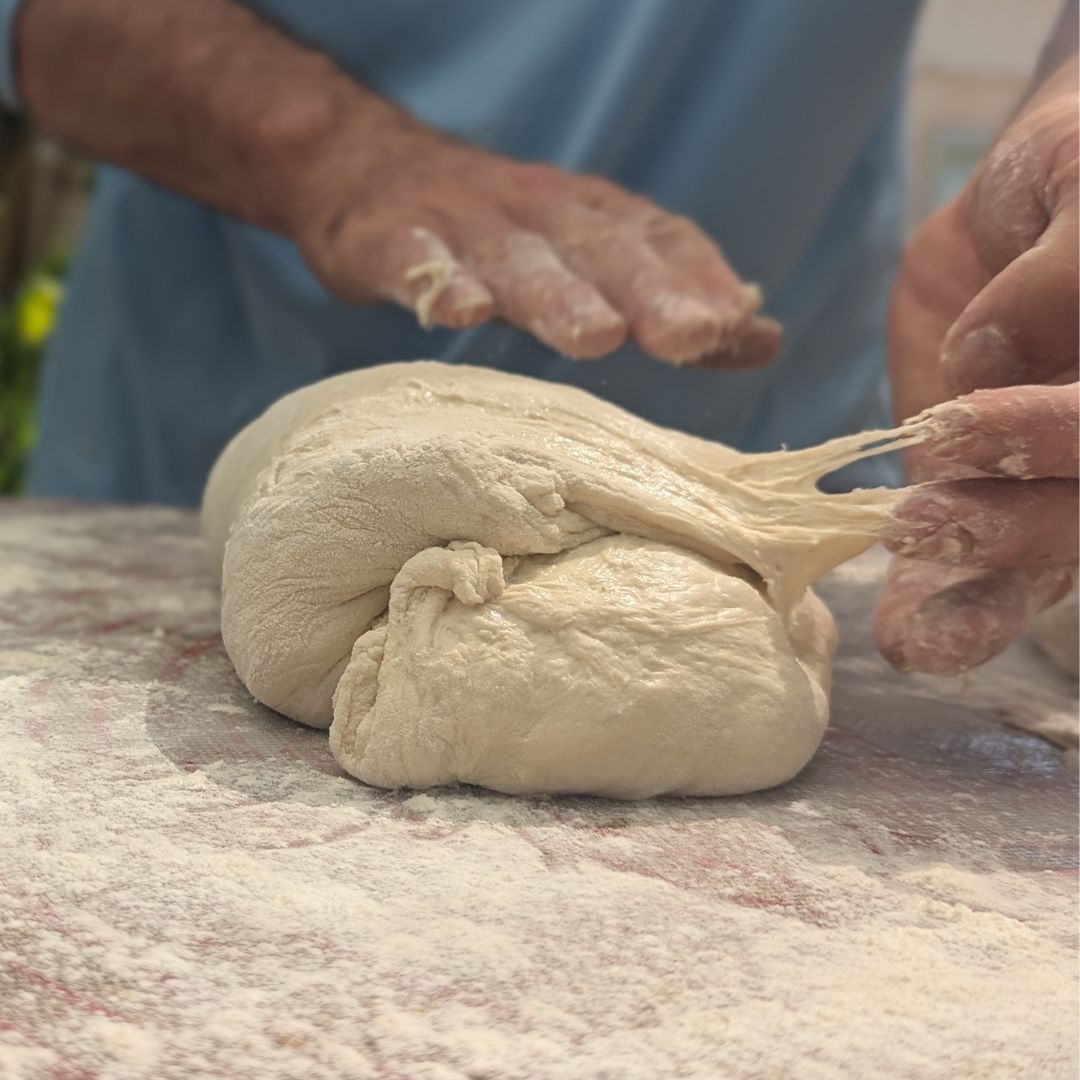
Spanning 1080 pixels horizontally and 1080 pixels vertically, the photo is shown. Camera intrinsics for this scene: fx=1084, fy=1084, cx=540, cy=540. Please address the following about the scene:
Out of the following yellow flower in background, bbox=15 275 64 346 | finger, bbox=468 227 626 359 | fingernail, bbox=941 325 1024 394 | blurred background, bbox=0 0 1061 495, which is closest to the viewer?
fingernail, bbox=941 325 1024 394

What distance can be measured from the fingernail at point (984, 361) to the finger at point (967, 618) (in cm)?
21

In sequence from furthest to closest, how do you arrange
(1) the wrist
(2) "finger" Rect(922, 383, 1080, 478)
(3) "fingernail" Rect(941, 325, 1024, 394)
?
(1) the wrist → (3) "fingernail" Rect(941, 325, 1024, 394) → (2) "finger" Rect(922, 383, 1080, 478)

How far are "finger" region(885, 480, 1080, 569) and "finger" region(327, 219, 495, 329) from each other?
2.23 feet

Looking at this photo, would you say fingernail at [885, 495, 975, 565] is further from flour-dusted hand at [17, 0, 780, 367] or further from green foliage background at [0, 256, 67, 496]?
green foliage background at [0, 256, 67, 496]

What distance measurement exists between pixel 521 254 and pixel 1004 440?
824 mm

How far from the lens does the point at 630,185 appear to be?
2318 millimetres

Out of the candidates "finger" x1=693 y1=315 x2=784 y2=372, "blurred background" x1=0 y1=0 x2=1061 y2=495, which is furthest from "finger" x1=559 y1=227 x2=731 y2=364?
"blurred background" x1=0 y1=0 x2=1061 y2=495

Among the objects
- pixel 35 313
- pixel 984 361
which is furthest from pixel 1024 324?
pixel 35 313

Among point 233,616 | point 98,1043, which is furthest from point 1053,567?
point 98,1043

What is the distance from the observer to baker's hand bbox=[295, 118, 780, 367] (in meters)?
1.53

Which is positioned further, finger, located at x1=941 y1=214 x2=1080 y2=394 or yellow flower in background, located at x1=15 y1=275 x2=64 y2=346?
yellow flower in background, located at x1=15 y1=275 x2=64 y2=346

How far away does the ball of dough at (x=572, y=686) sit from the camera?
105 cm

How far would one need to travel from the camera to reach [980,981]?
82 centimetres

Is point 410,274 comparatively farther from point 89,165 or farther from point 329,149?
point 89,165
